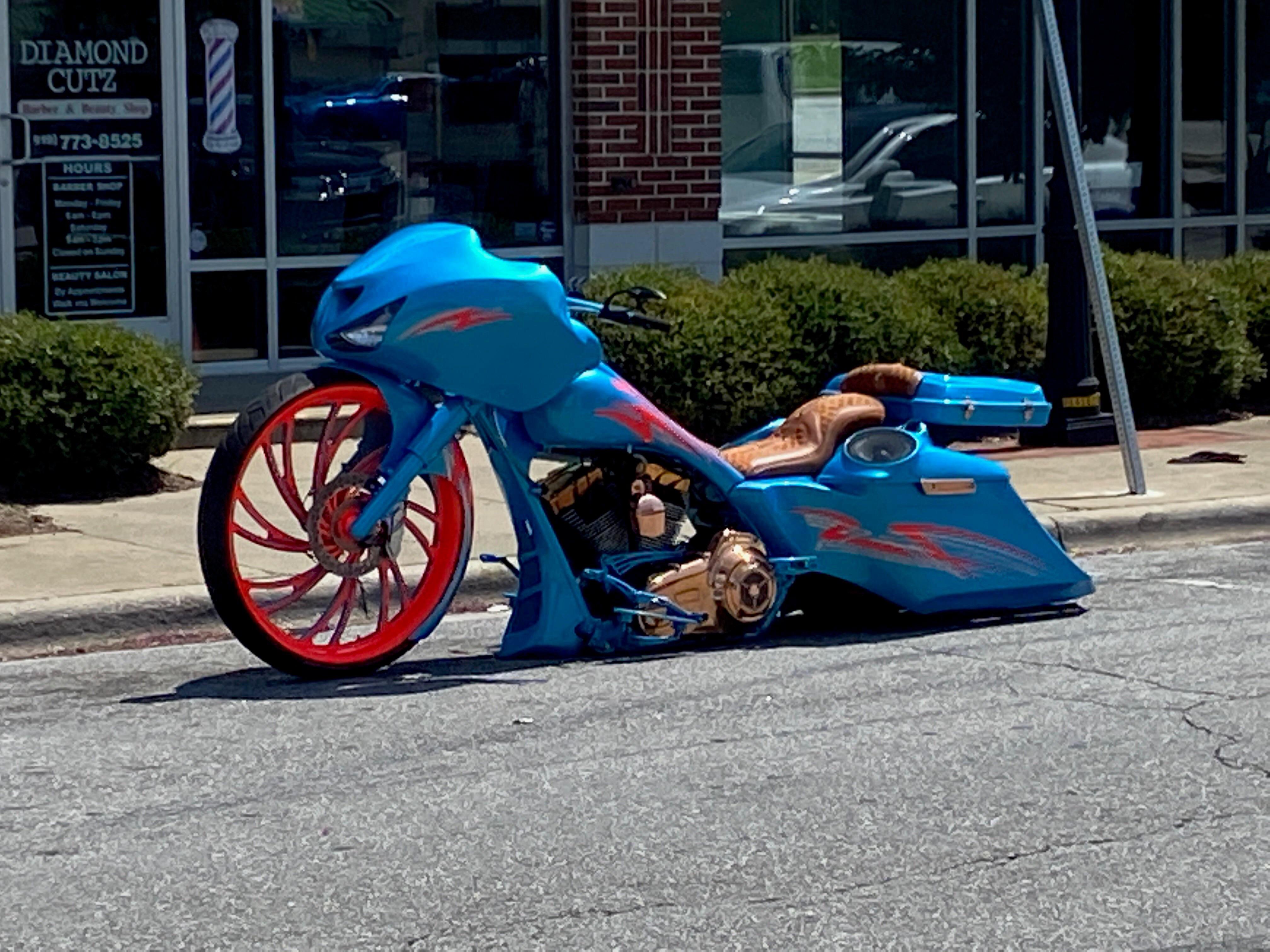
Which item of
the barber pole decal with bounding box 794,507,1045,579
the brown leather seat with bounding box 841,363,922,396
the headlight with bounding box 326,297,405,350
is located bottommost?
the barber pole decal with bounding box 794,507,1045,579

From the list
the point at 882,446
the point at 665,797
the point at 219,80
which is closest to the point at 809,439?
the point at 882,446

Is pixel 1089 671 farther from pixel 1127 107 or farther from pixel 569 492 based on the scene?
pixel 1127 107

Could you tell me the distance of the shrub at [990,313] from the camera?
513 inches

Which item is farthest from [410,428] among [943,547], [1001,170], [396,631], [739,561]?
[1001,170]

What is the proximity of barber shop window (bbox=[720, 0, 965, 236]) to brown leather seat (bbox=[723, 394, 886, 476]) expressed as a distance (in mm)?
7137

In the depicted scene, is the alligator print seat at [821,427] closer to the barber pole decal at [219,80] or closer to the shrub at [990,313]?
the shrub at [990,313]

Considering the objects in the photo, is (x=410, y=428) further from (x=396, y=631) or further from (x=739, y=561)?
(x=739, y=561)

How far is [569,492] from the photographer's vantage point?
7.37 m

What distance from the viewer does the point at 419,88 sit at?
13.7 metres

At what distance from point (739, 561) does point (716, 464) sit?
0.33 metres

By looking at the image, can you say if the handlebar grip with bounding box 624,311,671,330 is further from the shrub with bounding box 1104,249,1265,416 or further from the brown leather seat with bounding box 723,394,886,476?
the shrub with bounding box 1104,249,1265,416

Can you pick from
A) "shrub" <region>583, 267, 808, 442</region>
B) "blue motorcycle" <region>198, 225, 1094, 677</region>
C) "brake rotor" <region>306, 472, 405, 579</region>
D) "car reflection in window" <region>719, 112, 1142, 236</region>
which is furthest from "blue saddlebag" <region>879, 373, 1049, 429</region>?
"car reflection in window" <region>719, 112, 1142, 236</region>

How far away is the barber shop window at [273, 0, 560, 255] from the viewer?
13.4m

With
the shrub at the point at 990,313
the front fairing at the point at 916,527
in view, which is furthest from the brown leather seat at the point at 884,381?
the shrub at the point at 990,313
